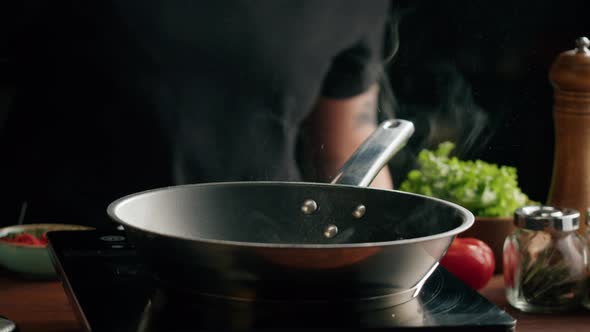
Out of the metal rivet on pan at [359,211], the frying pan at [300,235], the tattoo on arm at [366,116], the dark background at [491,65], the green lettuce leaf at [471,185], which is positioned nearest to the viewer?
the frying pan at [300,235]

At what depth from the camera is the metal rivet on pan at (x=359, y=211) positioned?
911 mm

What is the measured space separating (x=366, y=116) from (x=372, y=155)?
0.78 m

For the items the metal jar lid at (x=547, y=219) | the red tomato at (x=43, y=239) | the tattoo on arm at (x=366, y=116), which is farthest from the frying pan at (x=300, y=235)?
the tattoo on arm at (x=366, y=116)

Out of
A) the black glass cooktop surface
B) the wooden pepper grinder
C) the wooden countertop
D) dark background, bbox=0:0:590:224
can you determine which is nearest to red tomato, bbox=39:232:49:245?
the wooden countertop

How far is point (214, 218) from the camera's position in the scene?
3.06 ft

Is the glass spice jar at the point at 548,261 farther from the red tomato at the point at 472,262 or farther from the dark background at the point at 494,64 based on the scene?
the dark background at the point at 494,64

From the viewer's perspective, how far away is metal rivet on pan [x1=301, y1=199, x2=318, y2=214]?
926 millimetres

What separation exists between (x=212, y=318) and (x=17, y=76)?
3.70 feet

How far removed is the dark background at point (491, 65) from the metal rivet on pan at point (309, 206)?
3.31 ft

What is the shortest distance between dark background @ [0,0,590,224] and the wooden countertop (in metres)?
0.95

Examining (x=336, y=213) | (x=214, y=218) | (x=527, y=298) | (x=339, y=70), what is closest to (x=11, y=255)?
→ (x=214, y=218)

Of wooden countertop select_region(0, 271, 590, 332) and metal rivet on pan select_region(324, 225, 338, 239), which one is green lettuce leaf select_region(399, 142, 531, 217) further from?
metal rivet on pan select_region(324, 225, 338, 239)

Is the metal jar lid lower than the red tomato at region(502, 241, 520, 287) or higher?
higher

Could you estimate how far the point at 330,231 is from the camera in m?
0.94
